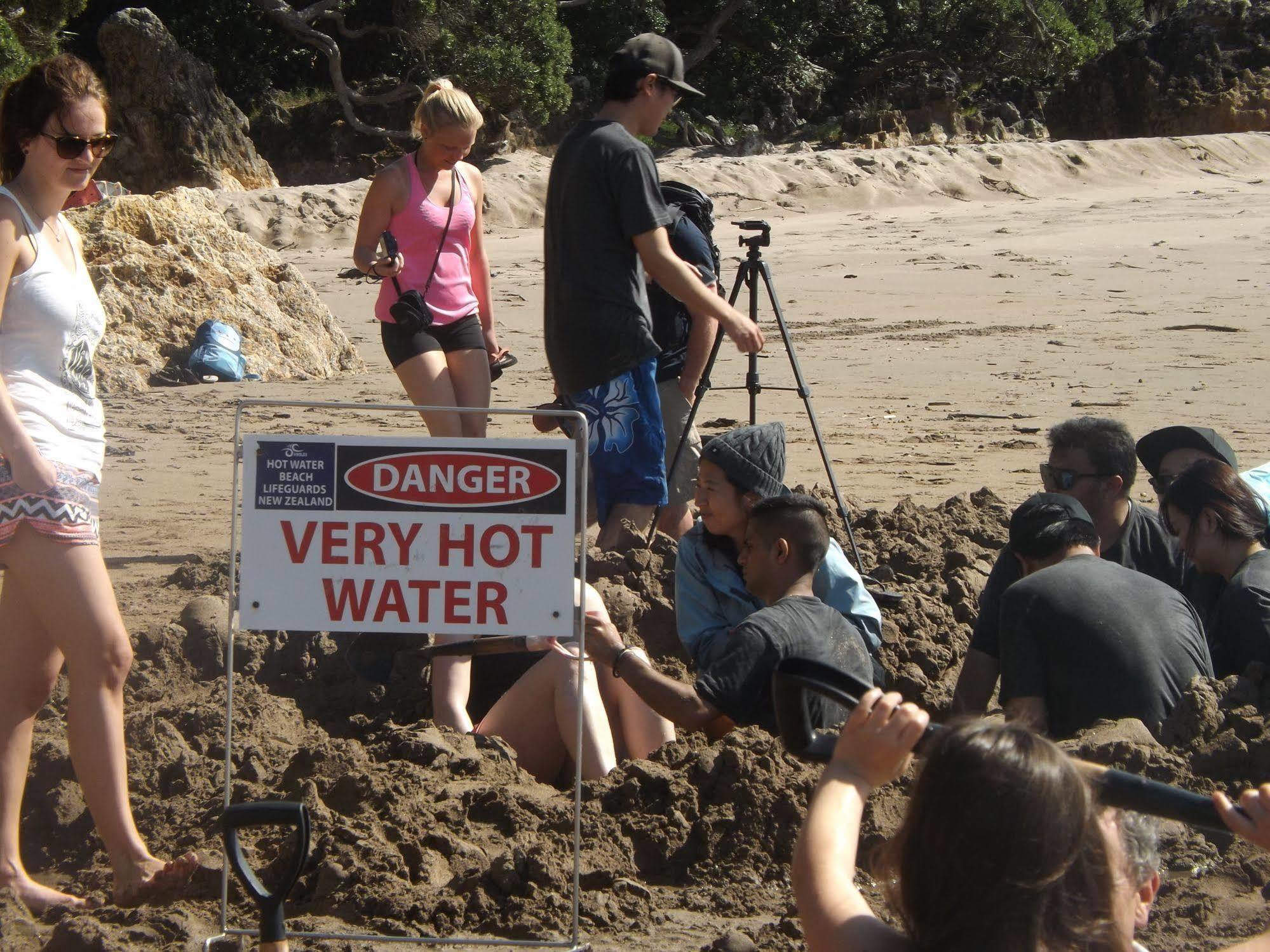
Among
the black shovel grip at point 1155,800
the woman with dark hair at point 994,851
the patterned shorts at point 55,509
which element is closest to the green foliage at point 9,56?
the patterned shorts at point 55,509

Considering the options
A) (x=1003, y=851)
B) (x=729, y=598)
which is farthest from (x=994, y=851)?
(x=729, y=598)

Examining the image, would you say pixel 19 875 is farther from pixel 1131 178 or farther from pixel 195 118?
pixel 1131 178

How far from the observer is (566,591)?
9.77 ft

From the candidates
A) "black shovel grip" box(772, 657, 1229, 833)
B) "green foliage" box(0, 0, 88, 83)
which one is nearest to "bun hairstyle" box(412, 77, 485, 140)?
"black shovel grip" box(772, 657, 1229, 833)

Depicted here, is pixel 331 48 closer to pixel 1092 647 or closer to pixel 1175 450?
pixel 1175 450

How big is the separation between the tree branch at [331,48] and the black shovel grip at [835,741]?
23108 millimetres

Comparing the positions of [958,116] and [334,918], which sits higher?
[958,116]

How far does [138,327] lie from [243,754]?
684cm

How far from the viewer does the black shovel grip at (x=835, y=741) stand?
1802 mm

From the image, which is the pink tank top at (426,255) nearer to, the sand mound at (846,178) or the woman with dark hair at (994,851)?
the woman with dark hair at (994,851)

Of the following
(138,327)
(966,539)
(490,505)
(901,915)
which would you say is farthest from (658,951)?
(138,327)

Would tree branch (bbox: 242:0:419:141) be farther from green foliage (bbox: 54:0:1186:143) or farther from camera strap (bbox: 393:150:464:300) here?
camera strap (bbox: 393:150:464:300)

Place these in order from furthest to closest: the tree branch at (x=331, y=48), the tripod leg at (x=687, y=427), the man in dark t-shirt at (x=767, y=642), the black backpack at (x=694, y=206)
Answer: the tree branch at (x=331, y=48), the black backpack at (x=694, y=206), the tripod leg at (x=687, y=427), the man in dark t-shirt at (x=767, y=642)

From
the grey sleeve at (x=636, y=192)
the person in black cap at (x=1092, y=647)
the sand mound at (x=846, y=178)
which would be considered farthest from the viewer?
the sand mound at (x=846, y=178)
